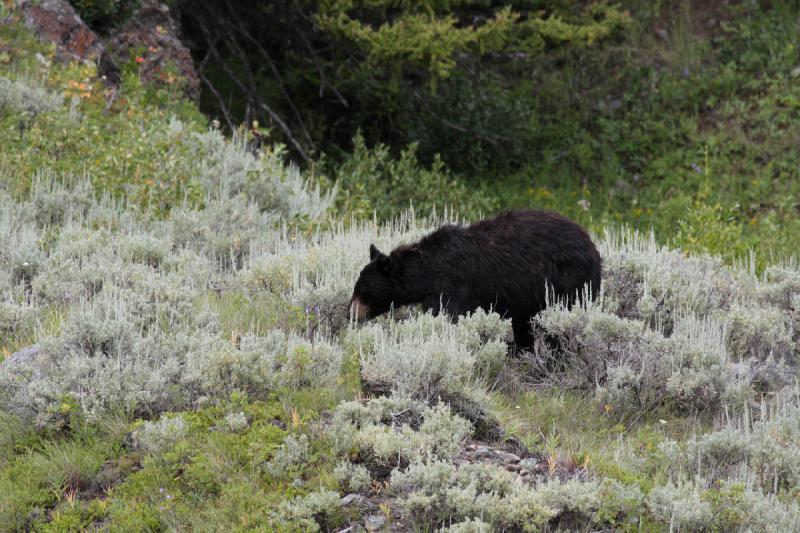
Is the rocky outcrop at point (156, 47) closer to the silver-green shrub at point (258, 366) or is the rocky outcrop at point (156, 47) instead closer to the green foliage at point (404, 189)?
the green foliage at point (404, 189)

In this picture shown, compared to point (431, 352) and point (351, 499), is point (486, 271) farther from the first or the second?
point (351, 499)

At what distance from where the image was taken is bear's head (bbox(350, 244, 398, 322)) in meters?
7.21

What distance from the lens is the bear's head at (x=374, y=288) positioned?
7.21 metres

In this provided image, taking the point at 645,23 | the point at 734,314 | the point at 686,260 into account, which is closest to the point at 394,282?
the point at 734,314

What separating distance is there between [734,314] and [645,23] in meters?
12.4

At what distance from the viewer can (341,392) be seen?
5895 millimetres

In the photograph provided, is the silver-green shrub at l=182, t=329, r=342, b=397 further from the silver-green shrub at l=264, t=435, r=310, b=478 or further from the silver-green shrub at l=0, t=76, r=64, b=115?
the silver-green shrub at l=0, t=76, r=64, b=115

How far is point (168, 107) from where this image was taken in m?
13.4

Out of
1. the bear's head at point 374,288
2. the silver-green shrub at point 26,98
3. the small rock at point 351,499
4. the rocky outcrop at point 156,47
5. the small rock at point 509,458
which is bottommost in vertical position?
the small rock at point 351,499

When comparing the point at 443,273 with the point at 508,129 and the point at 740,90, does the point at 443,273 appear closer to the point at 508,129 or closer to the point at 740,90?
the point at 508,129

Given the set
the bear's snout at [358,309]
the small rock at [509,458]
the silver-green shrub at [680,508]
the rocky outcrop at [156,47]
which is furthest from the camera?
the rocky outcrop at [156,47]

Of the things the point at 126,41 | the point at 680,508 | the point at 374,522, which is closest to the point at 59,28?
the point at 126,41

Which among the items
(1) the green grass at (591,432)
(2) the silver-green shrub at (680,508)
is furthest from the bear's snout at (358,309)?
(2) the silver-green shrub at (680,508)

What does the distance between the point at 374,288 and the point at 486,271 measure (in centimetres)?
84
